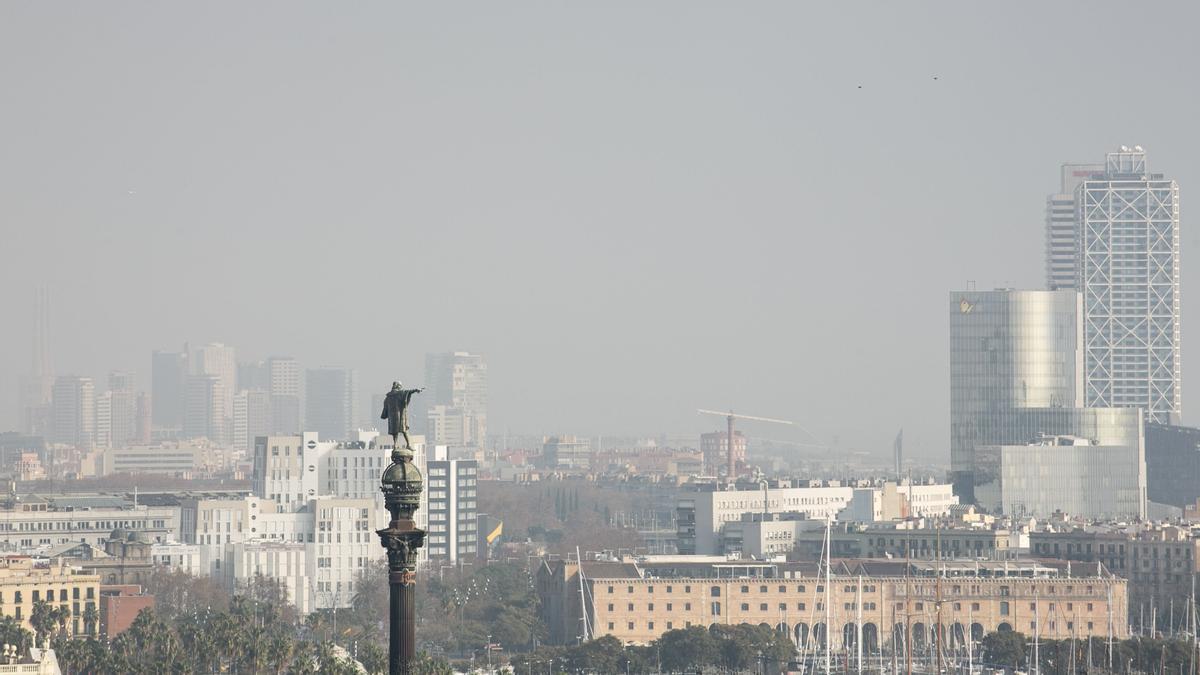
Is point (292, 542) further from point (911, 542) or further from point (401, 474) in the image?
point (401, 474)

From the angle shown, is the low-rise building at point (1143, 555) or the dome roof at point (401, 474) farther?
the low-rise building at point (1143, 555)

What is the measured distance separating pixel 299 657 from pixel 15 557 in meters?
41.2

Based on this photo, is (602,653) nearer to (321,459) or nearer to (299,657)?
(299,657)

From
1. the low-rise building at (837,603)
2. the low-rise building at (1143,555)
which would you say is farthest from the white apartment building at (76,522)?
the low-rise building at (1143,555)

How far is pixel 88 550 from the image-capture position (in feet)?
486

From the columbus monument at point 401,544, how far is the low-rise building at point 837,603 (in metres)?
100

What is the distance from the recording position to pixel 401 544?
31.8 m

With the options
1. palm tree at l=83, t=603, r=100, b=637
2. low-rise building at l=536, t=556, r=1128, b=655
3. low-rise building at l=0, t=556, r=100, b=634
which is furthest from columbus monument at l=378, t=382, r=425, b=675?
low-rise building at l=536, t=556, r=1128, b=655

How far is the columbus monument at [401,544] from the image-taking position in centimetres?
3156

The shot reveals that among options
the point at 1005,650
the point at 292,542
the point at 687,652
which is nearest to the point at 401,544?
the point at 687,652

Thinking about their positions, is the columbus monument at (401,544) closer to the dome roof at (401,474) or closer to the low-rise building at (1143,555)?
the dome roof at (401,474)

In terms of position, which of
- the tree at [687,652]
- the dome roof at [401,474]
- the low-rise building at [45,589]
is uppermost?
the dome roof at [401,474]

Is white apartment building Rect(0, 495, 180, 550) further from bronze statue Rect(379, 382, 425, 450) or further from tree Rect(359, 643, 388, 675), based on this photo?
bronze statue Rect(379, 382, 425, 450)

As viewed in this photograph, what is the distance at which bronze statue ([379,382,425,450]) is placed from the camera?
32.1m
